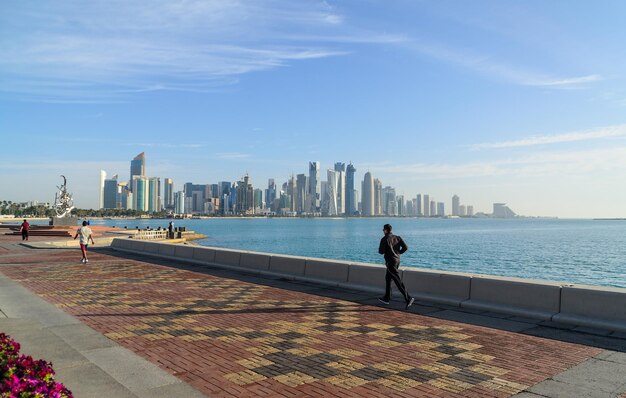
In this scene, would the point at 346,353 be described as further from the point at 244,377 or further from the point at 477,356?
the point at 477,356

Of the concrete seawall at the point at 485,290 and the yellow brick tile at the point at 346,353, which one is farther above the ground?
the concrete seawall at the point at 485,290

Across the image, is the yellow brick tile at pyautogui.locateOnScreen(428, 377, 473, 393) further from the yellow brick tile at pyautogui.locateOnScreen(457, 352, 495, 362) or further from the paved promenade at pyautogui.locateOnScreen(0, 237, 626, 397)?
the yellow brick tile at pyautogui.locateOnScreen(457, 352, 495, 362)

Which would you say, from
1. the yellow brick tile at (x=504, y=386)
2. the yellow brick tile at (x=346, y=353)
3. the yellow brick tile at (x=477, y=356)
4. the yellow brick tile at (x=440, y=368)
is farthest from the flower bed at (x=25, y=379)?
the yellow brick tile at (x=477, y=356)

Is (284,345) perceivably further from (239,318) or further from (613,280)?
(613,280)

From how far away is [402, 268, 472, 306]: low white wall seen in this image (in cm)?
1117

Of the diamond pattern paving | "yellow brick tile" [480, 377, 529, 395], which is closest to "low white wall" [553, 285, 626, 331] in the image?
the diamond pattern paving

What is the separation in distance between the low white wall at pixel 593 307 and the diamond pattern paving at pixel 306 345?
150cm

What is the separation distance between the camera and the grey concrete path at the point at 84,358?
18.6 ft

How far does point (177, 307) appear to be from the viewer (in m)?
11.0

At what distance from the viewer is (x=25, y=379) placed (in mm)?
3711

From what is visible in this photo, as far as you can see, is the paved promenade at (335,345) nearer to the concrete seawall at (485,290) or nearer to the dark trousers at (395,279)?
the dark trousers at (395,279)

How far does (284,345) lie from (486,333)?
11.7ft

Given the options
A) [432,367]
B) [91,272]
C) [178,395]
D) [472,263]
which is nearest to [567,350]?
[432,367]

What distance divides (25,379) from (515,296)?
30.3 ft
